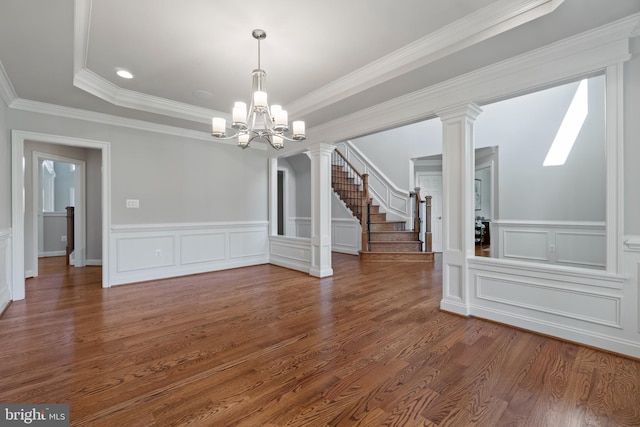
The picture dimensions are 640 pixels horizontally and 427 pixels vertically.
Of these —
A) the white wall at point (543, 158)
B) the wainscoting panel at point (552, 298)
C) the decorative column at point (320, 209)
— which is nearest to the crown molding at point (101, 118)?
the decorative column at point (320, 209)

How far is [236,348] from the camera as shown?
234 cm

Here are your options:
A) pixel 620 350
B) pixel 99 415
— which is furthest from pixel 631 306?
pixel 99 415

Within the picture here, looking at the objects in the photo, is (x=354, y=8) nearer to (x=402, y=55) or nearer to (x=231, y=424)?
(x=402, y=55)

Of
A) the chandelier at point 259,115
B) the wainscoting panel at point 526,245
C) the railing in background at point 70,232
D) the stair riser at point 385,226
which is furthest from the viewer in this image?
the stair riser at point 385,226

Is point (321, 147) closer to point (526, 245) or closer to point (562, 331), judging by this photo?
point (562, 331)

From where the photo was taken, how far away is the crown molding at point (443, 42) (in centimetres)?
210

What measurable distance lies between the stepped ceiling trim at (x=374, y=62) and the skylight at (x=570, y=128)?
326cm

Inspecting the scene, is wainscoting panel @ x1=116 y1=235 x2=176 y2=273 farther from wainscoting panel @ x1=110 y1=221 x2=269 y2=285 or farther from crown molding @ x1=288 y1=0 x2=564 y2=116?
crown molding @ x1=288 y1=0 x2=564 y2=116

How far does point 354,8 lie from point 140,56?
220 centimetres

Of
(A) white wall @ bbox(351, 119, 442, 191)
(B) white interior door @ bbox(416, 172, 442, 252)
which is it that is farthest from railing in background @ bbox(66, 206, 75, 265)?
(B) white interior door @ bbox(416, 172, 442, 252)

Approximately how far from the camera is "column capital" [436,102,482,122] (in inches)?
116

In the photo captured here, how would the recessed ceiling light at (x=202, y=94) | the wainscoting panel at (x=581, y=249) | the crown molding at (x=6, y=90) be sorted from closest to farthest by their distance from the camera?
the crown molding at (x=6, y=90) → the recessed ceiling light at (x=202, y=94) → the wainscoting panel at (x=581, y=249)

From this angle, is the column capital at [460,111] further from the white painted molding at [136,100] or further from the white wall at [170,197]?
the white wall at [170,197]

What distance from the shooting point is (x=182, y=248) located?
4902 mm
